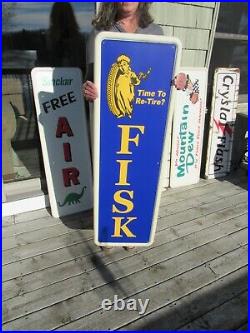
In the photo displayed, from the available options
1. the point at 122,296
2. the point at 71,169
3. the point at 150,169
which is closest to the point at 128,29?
the point at 150,169

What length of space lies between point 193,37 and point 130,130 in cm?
171

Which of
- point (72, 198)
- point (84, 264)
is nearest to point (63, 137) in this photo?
point (72, 198)

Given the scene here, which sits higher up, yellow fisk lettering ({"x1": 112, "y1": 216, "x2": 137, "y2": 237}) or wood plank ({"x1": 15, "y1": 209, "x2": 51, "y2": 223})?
yellow fisk lettering ({"x1": 112, "y1": 216, "x2": 137, "y2": 237})

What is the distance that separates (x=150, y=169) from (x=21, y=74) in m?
1.41

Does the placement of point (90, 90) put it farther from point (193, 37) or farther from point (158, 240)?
point (193, 37)

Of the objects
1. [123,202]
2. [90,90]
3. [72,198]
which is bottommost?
[72,198]

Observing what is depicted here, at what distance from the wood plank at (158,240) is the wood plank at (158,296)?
17.1 inches

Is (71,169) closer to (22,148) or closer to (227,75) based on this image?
(22,148)

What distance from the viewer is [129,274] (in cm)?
238

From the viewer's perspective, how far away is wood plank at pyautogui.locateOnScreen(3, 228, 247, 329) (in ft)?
6.87

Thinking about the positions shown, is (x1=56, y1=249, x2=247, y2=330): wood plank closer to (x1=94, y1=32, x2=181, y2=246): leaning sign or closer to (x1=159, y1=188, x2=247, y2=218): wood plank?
(x1=94, y1=32, x2=181, y2=246): leaning sign

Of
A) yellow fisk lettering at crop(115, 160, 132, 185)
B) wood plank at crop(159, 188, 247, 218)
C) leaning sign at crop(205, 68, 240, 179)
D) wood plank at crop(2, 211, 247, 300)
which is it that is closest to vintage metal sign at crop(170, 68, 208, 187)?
leaning sign at crop(205, 68, 240, 179)

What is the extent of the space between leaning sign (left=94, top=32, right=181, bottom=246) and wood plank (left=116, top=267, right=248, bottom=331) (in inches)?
22.7

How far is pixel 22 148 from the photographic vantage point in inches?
119
